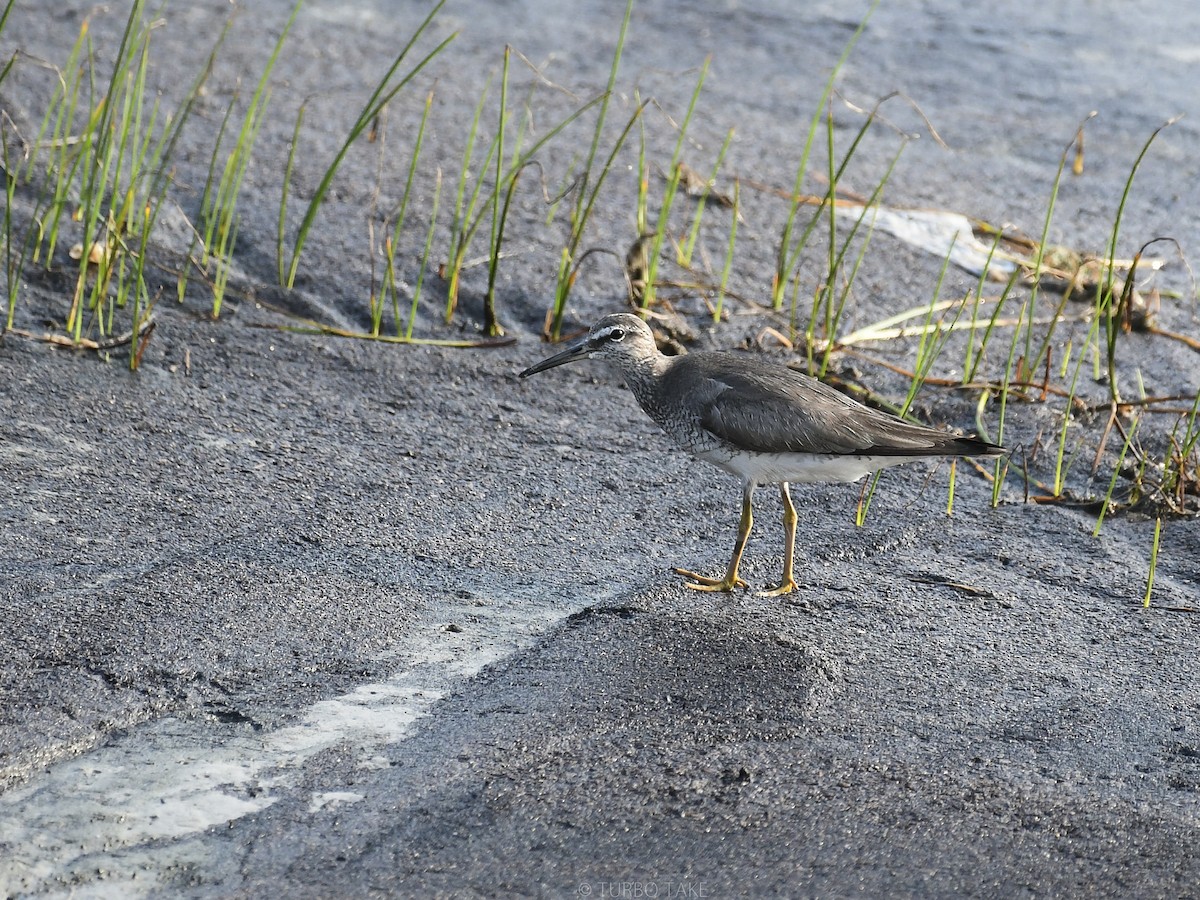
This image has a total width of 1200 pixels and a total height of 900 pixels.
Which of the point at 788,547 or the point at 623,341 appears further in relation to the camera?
the point at 623,341

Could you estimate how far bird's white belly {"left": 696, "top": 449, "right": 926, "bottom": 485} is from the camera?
13.8 feet

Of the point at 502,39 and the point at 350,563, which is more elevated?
the point at 502,39

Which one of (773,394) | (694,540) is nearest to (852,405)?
(773,394)

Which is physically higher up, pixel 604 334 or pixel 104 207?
pixel 604 334

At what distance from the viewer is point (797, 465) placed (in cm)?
421

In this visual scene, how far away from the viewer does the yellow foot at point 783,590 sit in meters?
4.16

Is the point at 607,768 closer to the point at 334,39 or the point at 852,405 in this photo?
the point at 852,405

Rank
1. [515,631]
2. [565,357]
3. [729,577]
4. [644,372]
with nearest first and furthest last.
A: [515,631]
[729,577]
[644,372]
[565,357]

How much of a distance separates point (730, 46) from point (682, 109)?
60.4 inches

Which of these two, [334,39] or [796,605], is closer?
[796,605]

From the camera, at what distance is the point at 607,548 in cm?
435

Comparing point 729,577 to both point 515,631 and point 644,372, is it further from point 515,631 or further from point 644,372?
point 644,372

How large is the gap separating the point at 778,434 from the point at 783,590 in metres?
0.49

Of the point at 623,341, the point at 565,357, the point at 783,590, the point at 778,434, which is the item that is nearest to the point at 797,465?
the point at 778,434
